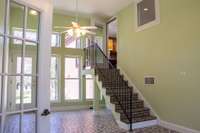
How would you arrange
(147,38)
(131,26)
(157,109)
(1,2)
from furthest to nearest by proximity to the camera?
(131,26), (147,38), (157,109), (1,2)

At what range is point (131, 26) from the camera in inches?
271

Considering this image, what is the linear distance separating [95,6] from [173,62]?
160 inches

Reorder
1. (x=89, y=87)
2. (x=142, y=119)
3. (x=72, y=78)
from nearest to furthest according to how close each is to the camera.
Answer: (x=142, y=119) → (x=72, y=78) → (x=89, y=87)

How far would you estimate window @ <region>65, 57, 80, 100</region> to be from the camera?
805cm

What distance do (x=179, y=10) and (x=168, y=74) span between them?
68.5 inches

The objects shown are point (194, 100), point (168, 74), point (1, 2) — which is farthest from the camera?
point (168, 74)

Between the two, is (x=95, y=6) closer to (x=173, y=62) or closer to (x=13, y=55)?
(x=173, y=62)

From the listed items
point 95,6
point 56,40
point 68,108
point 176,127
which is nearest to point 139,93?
point 176,127

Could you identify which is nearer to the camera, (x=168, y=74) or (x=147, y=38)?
(x=168, y=74)

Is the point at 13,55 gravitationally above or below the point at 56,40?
below

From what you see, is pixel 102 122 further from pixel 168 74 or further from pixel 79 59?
pixel 79 59

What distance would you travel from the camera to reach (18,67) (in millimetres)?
1548

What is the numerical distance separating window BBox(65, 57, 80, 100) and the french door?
6.46 meters

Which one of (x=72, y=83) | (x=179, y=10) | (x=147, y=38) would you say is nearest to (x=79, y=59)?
(x=72, y=83)
